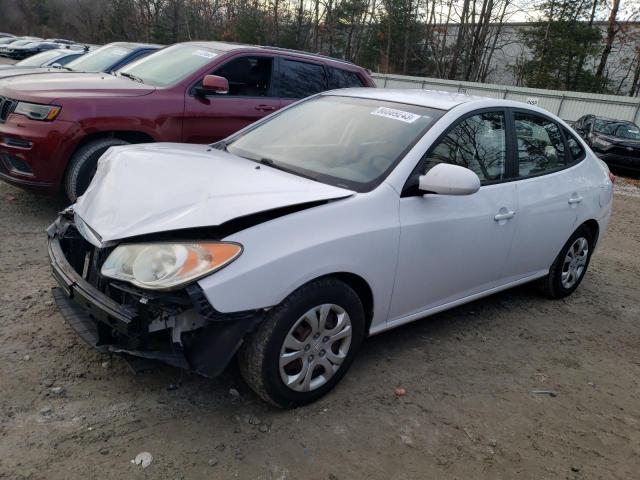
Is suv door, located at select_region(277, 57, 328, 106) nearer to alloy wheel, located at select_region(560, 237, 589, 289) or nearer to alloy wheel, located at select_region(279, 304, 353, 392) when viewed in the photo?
alloy wheel, located at select_region(560, 237, 589, 289)

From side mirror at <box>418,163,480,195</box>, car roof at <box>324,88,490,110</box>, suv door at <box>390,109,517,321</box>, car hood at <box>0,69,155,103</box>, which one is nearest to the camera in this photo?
side mirror at <box>418,163,480,195</box>

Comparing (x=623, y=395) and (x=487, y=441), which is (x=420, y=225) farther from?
(x=623, y=395)

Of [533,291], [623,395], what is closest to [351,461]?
[623,395]

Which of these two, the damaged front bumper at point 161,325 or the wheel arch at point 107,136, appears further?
the wheel arch at point 107,136

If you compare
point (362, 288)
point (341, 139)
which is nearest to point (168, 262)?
point (362, 288)

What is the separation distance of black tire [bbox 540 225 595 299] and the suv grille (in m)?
5.11

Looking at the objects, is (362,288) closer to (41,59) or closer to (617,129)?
(41,59)

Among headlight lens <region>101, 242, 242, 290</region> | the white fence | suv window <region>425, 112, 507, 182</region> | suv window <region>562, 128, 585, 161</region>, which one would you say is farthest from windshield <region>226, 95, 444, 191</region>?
the white fence

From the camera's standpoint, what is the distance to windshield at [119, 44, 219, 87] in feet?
18.9

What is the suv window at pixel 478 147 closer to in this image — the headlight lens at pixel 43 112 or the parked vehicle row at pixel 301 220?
the parked vehicle row at pixel 301 220

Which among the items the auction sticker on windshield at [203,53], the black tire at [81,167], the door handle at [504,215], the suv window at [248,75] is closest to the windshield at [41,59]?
the auction sticker on windshield at [203,53]

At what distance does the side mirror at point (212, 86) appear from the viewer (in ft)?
17.6

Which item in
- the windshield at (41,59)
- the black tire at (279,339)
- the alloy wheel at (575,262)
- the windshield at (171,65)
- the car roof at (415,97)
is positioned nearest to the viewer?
the black tire at (279,339)

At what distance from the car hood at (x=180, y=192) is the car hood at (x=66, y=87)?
2.05 m
